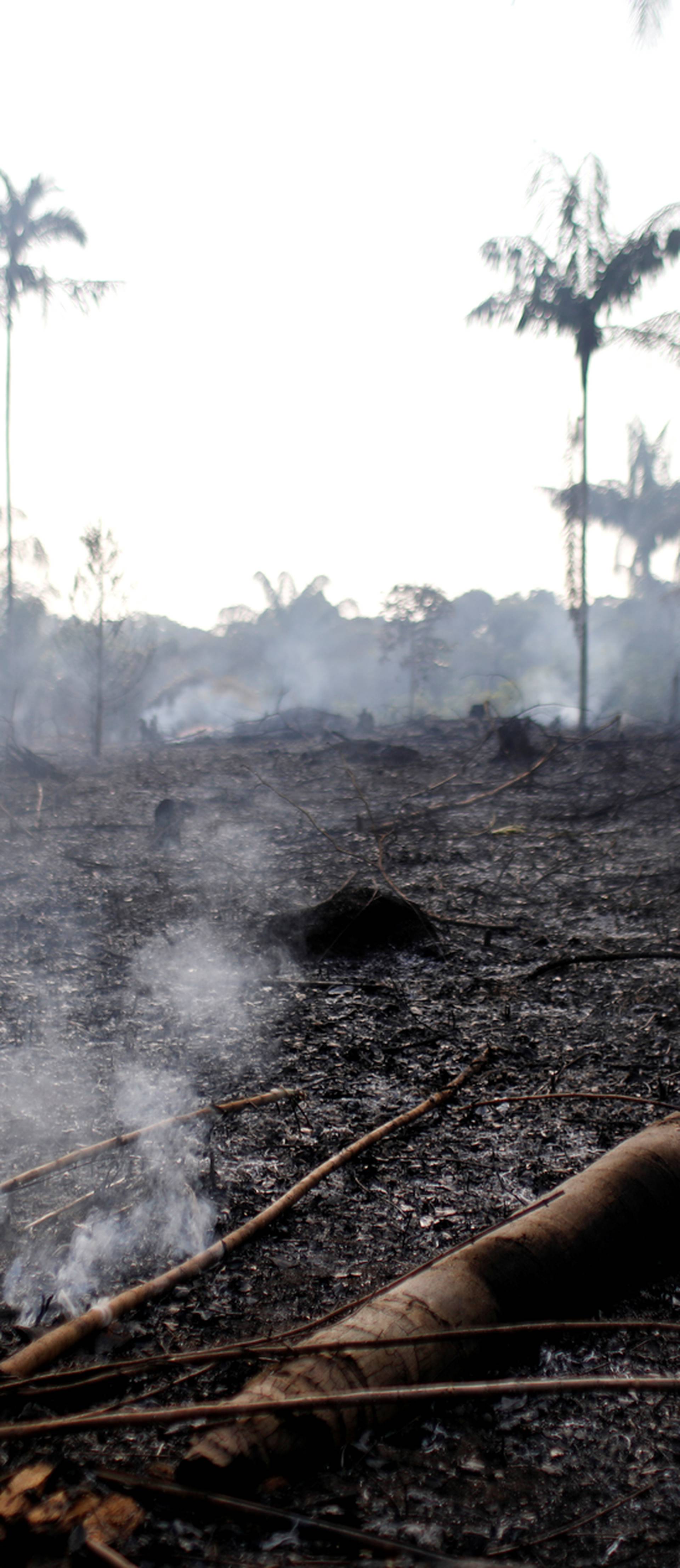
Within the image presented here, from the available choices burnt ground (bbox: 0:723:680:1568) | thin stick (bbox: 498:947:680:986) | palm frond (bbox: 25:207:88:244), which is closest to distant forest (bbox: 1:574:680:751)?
palm frond (bbox: 25:207:88:244)

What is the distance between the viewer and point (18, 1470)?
124 cm

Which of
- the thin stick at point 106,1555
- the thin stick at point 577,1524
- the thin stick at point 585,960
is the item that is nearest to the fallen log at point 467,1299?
the thin stick at point 106,1555

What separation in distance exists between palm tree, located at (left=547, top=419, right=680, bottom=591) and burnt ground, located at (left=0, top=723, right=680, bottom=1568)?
2772 centimetres

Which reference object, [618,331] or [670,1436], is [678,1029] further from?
[618,331]

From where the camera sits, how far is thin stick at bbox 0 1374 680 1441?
112 centimetres

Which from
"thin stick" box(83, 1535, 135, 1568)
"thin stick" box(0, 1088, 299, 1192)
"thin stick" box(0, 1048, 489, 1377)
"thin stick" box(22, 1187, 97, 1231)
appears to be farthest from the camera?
"thin stick" box(0, 1088, 299, 1192)

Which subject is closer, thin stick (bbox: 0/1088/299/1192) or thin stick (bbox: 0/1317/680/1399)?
thin stick (bbox: 0/1317/680/1399)

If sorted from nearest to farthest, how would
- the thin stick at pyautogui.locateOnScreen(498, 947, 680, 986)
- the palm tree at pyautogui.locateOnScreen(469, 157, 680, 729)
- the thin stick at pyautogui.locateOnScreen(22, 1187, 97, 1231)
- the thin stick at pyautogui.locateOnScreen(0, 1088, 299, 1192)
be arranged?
the thin stick at pyautogui.locateOnScreen(22, 1187, 97, 1231) → the thin stick at pyautogui.locateOnScreen(0, 1088, 299, 1192) → the thin stick at pyautogui.locateOnScreen(498, 947, 680, 986) → the palm tree at pyautogui.locateOnScreen(469, 157, 680, 729)

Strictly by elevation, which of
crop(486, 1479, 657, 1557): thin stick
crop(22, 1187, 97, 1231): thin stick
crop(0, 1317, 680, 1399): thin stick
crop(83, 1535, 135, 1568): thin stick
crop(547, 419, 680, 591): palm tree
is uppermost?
crop(547, 419, 680, 591): palm tree

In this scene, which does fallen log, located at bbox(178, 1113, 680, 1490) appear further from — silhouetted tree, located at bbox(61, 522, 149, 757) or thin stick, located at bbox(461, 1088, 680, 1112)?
silhouetted tree, located at bbox(61, 522, 149, 757)

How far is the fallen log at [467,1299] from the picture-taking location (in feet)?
3.99

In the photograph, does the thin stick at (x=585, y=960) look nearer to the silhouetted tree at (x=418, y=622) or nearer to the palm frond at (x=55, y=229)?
the palm frond at (x=55, y=229)

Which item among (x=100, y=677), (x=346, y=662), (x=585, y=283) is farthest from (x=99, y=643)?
(x=346, y=662)

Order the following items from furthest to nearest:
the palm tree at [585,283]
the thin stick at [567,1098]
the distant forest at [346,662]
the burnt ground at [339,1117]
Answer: the distant forest at [346,662] < the palm tree at [585,283] < the thin stick at [567,1098] < the burnt ground at [339,1117]
